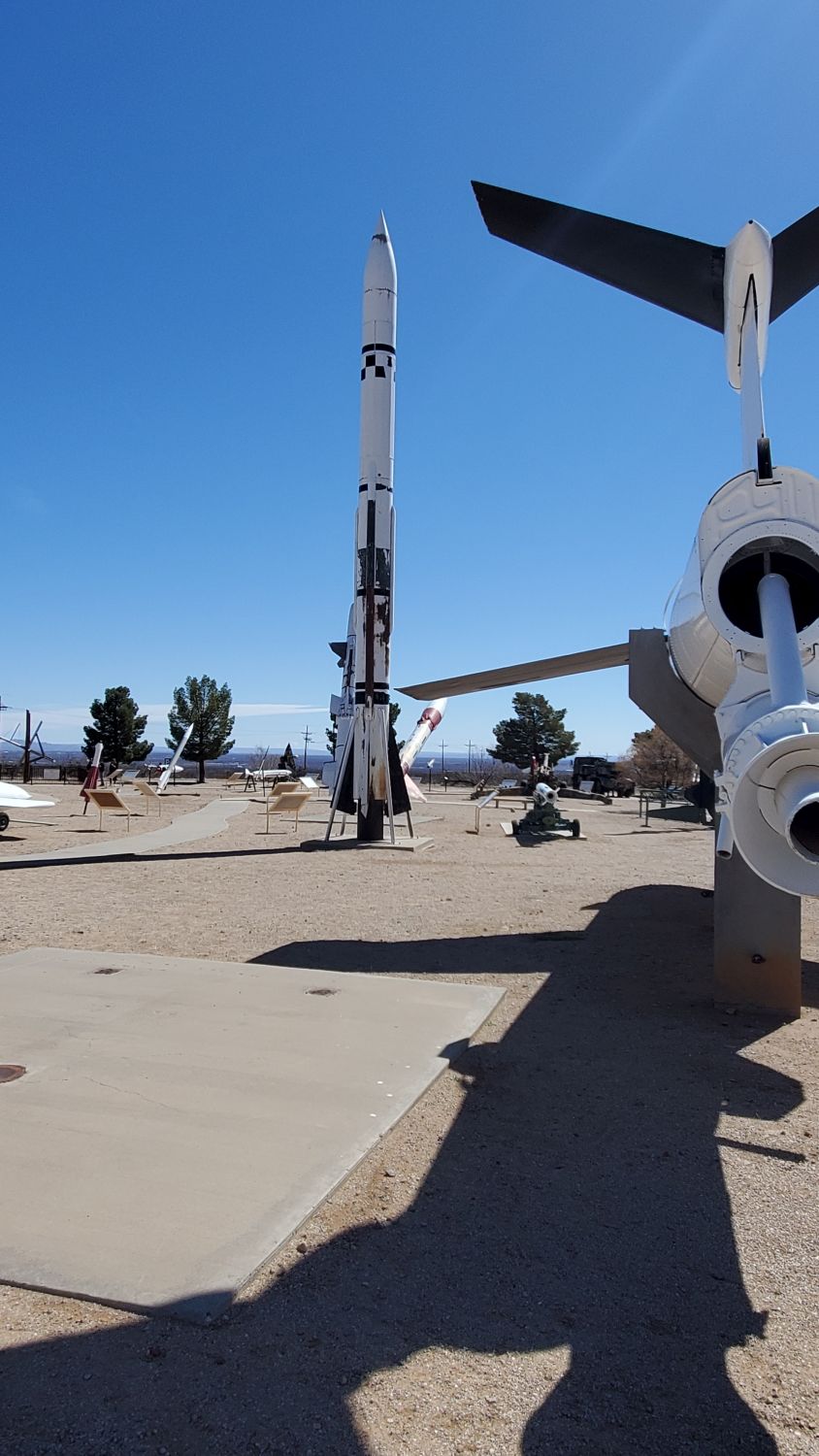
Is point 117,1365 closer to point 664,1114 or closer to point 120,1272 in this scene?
point 120,1272

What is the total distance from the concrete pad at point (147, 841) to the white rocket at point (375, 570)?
10.1ft

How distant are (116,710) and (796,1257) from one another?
47.3 metres

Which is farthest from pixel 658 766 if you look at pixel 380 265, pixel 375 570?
pixel 380 265

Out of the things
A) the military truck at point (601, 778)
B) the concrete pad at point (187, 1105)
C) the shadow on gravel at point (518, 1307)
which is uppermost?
the military truck at point (601, 778)

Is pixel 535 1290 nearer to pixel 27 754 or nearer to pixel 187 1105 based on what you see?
pixel 187 1105

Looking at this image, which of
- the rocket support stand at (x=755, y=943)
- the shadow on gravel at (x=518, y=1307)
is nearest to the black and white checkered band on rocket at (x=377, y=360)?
the rocket support stand at (x=755, y=943)

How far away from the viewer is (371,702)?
15938 millimetres

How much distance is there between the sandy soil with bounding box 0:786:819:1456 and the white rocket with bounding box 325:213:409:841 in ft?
32.5

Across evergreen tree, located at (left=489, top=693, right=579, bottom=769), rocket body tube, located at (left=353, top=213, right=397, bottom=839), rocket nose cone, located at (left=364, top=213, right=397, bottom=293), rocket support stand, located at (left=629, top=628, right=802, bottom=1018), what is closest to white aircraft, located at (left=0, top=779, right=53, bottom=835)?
rocket body tube, located at (left=353, top=213, right=397, bottom=839)

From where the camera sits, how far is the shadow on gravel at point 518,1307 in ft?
6.90

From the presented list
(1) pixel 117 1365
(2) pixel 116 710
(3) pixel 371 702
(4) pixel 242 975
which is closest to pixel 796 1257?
(1) pixel 117 1365

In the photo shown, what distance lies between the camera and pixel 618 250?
19.2ft

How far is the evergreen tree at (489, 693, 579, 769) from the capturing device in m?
55.6

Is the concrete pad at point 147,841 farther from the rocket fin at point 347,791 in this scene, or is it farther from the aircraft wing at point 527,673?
the aircraft wing at point 527,673
